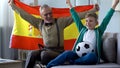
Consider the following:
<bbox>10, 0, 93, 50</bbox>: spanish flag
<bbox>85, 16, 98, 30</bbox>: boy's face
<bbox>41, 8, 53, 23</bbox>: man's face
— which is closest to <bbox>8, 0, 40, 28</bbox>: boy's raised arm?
<bbox>41, 8, 53, 23</bbox>: man's face

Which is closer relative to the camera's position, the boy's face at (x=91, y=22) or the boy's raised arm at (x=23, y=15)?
the boy's face at (x=91, y=22)

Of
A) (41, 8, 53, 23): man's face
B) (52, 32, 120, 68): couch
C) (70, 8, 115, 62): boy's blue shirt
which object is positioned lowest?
(52, 32, 120, 68): couch

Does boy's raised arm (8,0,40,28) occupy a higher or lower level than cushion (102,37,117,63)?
higher

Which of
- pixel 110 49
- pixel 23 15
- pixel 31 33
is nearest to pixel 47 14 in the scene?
pixel 23 15

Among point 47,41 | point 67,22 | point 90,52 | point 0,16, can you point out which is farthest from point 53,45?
point 0,16

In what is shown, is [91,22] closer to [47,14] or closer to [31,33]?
[47,14]

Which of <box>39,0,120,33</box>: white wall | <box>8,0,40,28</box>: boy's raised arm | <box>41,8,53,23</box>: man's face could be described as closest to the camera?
<box>41,8,53,23</box>: man's face

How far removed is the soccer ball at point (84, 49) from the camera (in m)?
→ 2.54

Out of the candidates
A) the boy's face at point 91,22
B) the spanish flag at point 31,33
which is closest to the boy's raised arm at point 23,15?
the spanish flag at point 31,33

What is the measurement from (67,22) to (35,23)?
1.11 ft

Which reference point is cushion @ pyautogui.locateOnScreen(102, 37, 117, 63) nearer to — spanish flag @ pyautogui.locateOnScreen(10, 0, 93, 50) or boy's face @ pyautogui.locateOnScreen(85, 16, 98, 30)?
boy's face @ pyautogui.locateOnScreen(85, 16, 98, 30)

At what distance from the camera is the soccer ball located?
2.54m

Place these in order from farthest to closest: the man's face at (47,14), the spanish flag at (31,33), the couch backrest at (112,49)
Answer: the spanish flag at (31,33) < the man's face at (47,14) < the couch backrest at (112,49)

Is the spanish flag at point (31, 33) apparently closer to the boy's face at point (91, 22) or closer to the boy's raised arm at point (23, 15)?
the boy's raised arm at point (23, 15)
